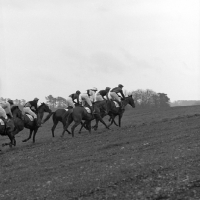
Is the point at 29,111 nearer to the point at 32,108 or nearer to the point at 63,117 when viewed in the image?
the point at 32,108

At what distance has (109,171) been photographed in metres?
11.6

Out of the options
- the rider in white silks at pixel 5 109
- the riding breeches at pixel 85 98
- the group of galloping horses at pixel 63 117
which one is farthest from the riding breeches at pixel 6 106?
the riding breeches at pixel 85 98

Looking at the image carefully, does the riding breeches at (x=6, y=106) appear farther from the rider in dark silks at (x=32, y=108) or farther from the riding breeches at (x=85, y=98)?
the riding breeches at (x=85, y=98)

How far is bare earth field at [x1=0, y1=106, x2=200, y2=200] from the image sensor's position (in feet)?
31.2

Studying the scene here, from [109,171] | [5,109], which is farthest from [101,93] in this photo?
[109,171]

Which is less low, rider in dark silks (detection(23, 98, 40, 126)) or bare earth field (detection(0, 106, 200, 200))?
rider in dark silks (detection(23, 98, 40, 126))

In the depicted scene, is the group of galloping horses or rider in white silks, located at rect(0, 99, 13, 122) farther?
the group of galloping horses

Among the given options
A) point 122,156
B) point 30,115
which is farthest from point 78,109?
point 122,156

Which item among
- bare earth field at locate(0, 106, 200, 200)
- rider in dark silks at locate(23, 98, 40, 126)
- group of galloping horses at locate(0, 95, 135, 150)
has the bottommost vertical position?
bare earth field at locate(0, 106, 200, 200)

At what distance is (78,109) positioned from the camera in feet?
79.8

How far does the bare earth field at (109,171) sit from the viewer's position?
9.51 metres

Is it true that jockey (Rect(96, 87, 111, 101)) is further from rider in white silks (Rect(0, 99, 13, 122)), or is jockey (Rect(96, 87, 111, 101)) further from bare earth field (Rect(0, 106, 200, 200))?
bare earth field (Rect(0, 106, 200, 200))

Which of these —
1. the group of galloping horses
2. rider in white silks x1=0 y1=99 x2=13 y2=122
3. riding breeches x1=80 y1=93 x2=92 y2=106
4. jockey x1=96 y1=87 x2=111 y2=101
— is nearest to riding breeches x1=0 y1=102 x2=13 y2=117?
→ rider in white silks x1=0 y1=99 x2=13 y2=122

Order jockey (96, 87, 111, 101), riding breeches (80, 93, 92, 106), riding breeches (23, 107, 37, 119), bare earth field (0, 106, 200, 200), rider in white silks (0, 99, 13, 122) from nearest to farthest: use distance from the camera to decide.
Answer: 1. bare earth field (0, 106, 200, 200)
2. rider in white silks (0, 99, 13, 122)
3. riding breeches (23, 107, 37, 119)
4. riding breeches (80, 93, 92, 106)
5. jockey (96, 87, 111, 101)
